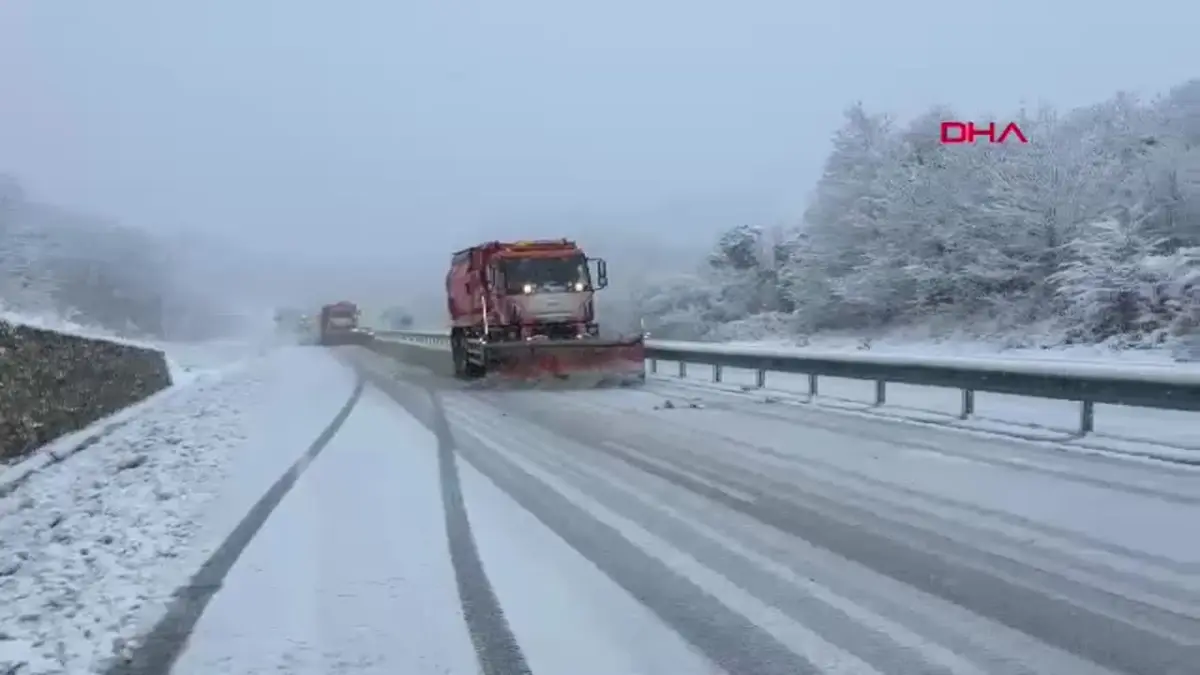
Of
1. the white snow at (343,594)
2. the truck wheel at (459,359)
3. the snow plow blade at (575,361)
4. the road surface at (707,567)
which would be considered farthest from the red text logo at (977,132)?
the white snow at (343,594)

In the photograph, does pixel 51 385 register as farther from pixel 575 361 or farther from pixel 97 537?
pixel 575 361

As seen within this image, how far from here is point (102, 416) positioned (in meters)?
15.3

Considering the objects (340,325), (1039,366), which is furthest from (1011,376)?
(340,325)

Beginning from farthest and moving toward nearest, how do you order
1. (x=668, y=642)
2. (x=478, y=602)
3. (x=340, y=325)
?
(x=340, y=325) → (x=478, y=602) → (x=668, y=642)

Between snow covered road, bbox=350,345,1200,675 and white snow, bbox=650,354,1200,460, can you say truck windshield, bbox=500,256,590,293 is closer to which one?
white snow, bbox=650,354,1200,460

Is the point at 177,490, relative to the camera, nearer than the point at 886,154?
Yes

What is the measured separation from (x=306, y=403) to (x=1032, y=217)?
27757 millimetres

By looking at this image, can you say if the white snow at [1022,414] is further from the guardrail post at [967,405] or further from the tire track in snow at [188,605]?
the tire track in snow at [188,605]

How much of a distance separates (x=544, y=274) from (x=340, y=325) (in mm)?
48218

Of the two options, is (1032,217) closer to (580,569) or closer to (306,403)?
(306,403)

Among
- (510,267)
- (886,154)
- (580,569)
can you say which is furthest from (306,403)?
(886,154)

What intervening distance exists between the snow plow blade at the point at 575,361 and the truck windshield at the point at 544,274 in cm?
246

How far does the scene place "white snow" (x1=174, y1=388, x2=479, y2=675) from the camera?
184 inches

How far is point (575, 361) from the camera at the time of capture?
21.2m
